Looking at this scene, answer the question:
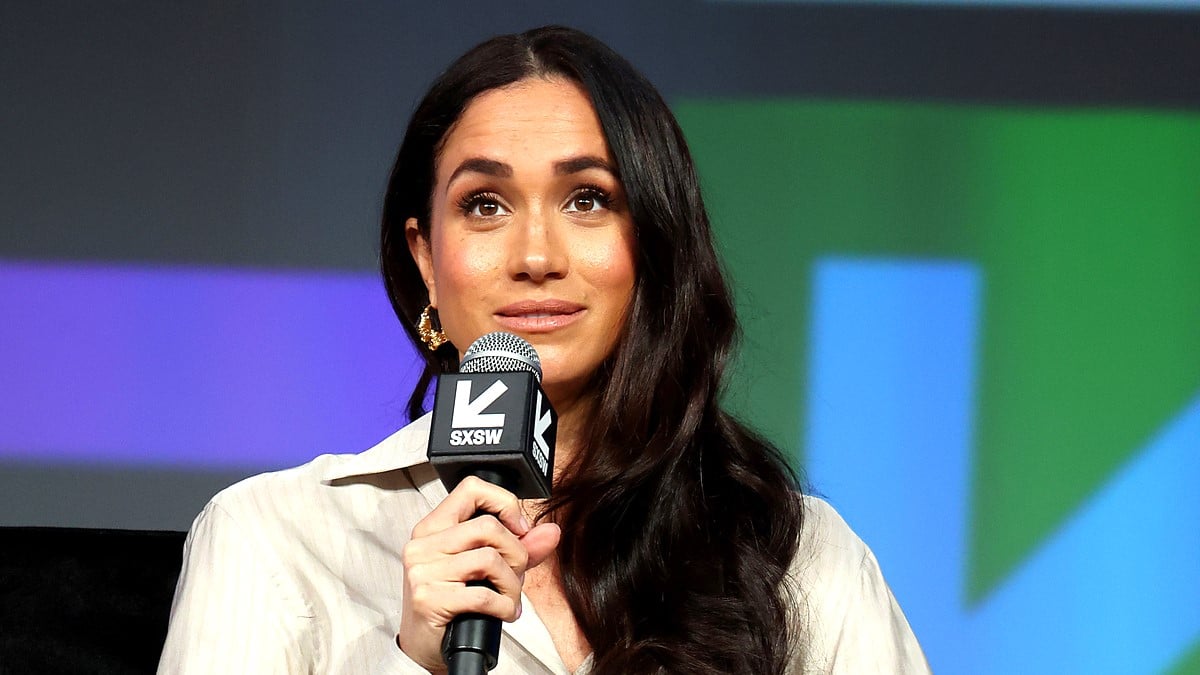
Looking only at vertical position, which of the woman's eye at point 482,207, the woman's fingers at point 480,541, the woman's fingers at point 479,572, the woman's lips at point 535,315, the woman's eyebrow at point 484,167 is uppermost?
the woman's eyebrow at point 484,167

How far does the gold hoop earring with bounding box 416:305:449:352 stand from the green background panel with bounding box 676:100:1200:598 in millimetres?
898

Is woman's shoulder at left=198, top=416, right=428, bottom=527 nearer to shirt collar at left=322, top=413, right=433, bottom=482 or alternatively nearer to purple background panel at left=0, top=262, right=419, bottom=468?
shirt collar at left=322, top=413, right=433, bottom=482

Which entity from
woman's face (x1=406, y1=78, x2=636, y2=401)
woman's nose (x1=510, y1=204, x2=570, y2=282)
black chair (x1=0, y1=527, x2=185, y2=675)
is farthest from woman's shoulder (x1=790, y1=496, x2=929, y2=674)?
black chair (x1=0, y1=527, x2=185, y2=675)

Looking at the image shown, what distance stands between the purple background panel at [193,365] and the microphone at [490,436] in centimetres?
154

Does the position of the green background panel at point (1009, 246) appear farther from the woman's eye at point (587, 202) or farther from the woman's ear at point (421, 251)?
the woman's eye at point (587, 202)

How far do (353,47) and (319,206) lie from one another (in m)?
0.30

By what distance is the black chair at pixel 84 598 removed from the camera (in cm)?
188

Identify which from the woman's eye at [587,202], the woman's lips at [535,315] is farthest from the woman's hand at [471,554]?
the woman's eye at [587,202]

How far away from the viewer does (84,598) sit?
1.91 metres

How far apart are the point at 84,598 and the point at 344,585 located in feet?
1.11

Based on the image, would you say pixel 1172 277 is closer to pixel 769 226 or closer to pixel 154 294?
pixel 769 226

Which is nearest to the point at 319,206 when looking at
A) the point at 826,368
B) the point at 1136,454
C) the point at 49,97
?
the point at 49,97

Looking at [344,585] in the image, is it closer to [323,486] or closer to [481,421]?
[323,486]

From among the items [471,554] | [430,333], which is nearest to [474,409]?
[471,554]
